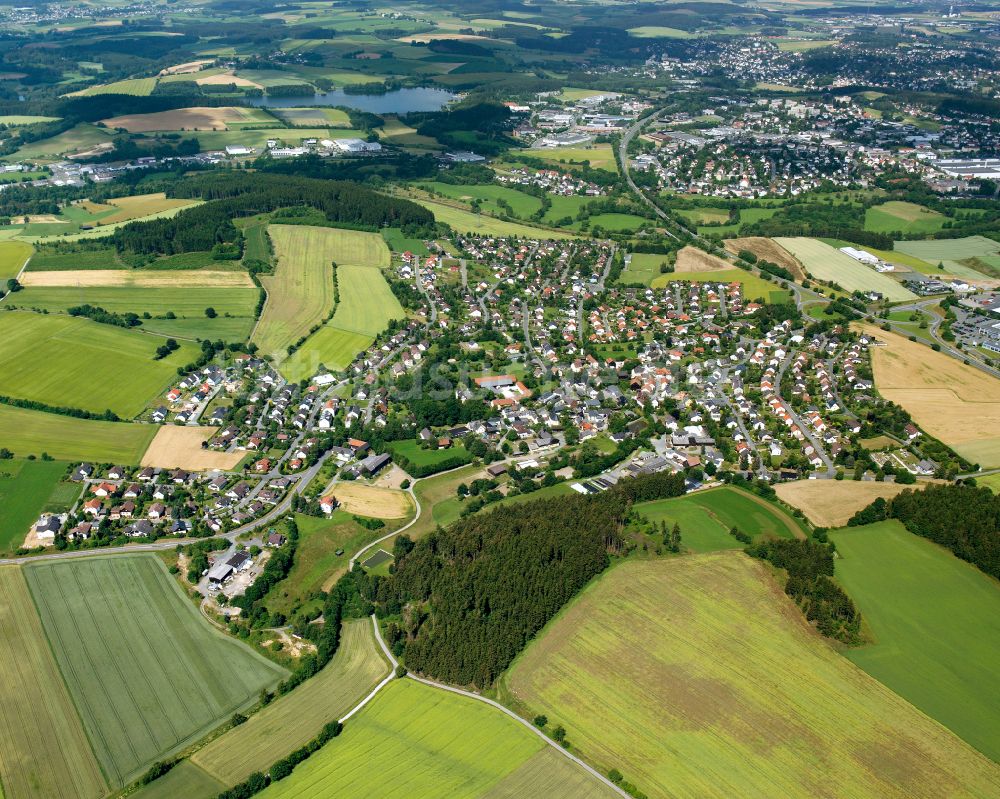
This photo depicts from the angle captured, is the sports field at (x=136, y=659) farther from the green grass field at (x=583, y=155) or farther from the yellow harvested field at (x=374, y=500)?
the green grass field at (x=583, y=155)

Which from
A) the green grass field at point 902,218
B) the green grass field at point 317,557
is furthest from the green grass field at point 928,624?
the green grass field at point 902,218

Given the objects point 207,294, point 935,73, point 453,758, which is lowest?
point 453,758

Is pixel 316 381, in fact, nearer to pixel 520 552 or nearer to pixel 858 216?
pixel 520 552

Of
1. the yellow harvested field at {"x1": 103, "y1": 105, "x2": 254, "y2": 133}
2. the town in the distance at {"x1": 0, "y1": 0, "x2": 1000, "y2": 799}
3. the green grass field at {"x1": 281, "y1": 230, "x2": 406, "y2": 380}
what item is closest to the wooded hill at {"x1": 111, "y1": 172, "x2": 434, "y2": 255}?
the town in the distance at {"x1": 0, "y1": 0, "x2": 1000, "y2": 799}

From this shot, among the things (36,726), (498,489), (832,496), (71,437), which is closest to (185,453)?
(71,437)

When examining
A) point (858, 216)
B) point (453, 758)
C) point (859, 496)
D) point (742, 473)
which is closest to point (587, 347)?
point (742, 473)

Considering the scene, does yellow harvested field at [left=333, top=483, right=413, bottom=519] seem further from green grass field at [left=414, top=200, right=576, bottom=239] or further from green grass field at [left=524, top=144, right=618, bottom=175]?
green grass field at [left=524, top=144, right=618, bottom=175]
